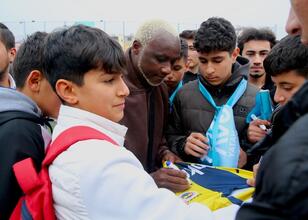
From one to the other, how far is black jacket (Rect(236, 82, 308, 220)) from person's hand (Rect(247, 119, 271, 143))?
148cm

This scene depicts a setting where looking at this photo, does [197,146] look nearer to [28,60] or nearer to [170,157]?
[170,157]

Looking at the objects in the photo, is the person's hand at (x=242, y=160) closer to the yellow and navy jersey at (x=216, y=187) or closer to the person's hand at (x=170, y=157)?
the yellow and navy jersey at (x=216, y=187)

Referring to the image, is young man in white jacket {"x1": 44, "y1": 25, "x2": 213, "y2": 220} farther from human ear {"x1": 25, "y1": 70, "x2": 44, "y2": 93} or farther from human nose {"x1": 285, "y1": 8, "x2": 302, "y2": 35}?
human nose {"x1": 285, "y1": 8, "x2": 302, "y2": 35}

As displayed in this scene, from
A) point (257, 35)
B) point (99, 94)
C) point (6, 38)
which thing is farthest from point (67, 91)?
point (257, 35)

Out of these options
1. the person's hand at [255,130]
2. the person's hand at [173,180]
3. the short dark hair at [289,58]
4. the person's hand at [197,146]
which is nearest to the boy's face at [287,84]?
the short dark hair at [289,58]

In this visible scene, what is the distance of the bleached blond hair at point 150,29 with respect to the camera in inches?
92.2

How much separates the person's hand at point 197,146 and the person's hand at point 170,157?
0.13 meters

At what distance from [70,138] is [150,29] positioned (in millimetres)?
1312

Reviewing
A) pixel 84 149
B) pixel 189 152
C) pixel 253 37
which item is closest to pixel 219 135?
pixel 189 152

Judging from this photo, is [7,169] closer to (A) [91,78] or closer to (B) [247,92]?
(A) [91,78]

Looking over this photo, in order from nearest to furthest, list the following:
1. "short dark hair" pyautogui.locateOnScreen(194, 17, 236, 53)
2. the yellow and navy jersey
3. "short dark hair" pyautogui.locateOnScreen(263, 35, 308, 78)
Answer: the yellow and navy jersey
"short dark hair" pyautogui.locateOnScreen(263, 35, 308, 78)
"short dark hair" pyautogui.locateOnScreen(194, 17, 236, 53)

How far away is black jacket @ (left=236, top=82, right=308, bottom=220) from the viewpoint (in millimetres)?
496

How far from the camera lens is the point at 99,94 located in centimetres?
146

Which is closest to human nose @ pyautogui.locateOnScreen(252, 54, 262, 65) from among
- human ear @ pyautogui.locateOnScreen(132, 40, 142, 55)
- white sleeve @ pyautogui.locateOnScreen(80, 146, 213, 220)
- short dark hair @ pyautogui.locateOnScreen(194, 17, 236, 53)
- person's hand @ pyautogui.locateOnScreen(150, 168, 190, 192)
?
short dark hair @ pyautogui.locateOnScreen(194, 17, 236, 53)
